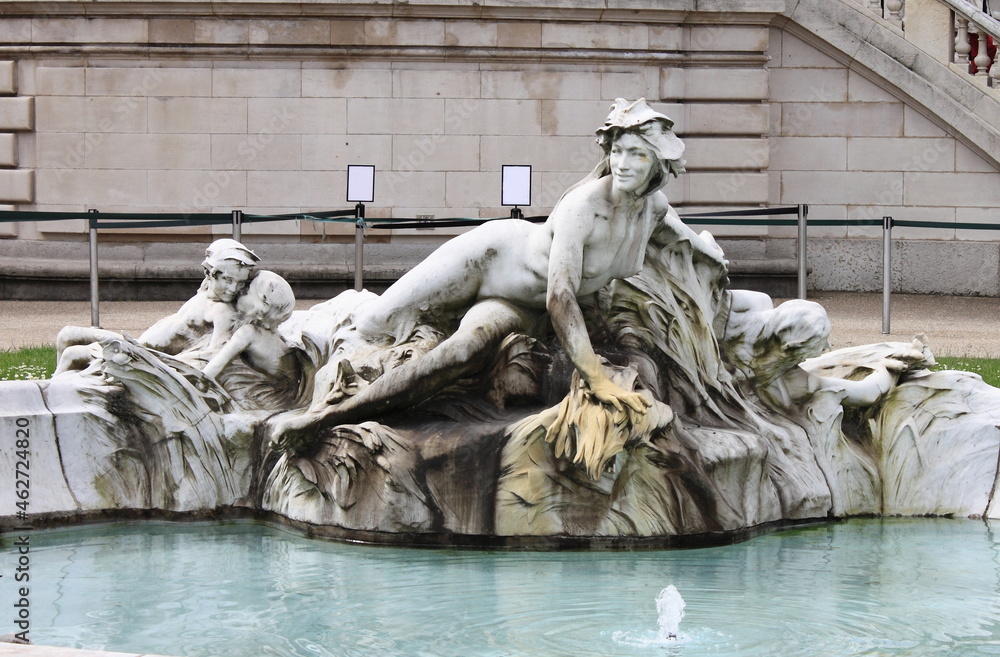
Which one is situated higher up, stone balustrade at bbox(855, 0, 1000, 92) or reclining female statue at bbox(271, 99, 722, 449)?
stone balustrade at bbox(855, 0, 1000, 92)

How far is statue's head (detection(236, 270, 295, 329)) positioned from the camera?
23.2 ft

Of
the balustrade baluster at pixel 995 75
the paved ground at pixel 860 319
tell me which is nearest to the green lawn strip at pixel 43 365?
the paved ground at pixel 860 319

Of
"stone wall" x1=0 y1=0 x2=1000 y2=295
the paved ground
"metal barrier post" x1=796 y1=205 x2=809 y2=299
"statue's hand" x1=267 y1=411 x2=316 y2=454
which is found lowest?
"statue's hand" x1=267 y1=411 x2=316 y2=454

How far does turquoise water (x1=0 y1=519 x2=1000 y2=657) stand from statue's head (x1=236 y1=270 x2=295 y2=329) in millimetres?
973

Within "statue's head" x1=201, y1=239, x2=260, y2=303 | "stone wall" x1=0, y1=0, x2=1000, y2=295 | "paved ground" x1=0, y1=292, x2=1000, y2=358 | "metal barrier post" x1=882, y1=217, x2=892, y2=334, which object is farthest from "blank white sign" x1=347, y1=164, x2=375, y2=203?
"statue's head" x1=201, y1=239, x2=260, y2=303

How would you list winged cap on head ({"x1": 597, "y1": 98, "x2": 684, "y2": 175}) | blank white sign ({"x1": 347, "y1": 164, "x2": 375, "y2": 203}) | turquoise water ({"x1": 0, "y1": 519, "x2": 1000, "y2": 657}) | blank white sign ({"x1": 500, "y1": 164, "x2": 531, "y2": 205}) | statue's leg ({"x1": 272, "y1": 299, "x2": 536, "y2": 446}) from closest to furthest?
1. turquoise water ({"x1": 0, "y1": 519, "x2": 1000, "y2": 657})
2. winged cap on head ({"x1": 597, "y1": 98, "x2": 684, "y2": 175})
3. statue's leg ({"x1": 272, "y1": 299, "x2": 536, "y2": 446})
4. blank white sign ({"x1": 500, "y1": 164, "x2": 531, "y2": 205})
5. blank white sign ({"x1": 347, "y1": 164, "x2": 375, "y2": 203})

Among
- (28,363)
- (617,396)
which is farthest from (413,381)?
(28,363)

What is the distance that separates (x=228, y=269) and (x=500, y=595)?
7.65 feet

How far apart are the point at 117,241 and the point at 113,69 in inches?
68.7

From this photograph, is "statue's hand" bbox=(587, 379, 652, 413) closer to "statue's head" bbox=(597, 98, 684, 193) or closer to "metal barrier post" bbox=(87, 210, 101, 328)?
"statue's head" bbox=(597, 98, 684, 193)

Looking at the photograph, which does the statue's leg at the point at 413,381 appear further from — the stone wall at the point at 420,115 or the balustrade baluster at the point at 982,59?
the balustrade baluster at the point at 982,59

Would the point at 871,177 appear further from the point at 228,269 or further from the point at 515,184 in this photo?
the point at 228,269

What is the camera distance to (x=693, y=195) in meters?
16.1

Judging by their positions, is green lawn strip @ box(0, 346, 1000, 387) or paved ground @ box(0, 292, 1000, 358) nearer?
green lawn strip @ box(0, 346, 1000, 387)
